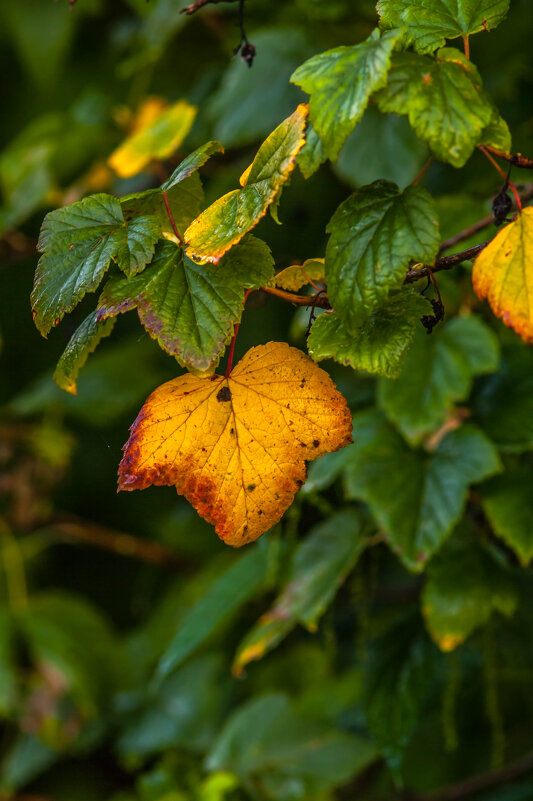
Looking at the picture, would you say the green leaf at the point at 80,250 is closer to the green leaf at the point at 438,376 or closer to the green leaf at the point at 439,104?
the green leaf at the point at 439,104

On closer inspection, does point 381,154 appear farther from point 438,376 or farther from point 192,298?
point 192,298

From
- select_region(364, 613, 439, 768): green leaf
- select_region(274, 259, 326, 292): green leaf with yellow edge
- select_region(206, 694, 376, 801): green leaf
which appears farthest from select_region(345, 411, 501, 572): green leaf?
select_region(206, 694, 376, 801): green leaf

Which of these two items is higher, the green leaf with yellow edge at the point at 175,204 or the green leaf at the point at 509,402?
the green leaf with yellow edge at the point at 175,204

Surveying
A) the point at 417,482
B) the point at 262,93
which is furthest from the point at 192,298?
the point at 262,93

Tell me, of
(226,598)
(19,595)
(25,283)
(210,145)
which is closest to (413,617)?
(226,598)

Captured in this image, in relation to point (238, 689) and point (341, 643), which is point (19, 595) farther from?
point (341, 643)

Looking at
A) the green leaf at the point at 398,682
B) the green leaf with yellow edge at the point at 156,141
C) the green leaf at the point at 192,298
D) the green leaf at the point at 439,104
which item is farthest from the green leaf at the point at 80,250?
the green leaf at the point at 398,682
